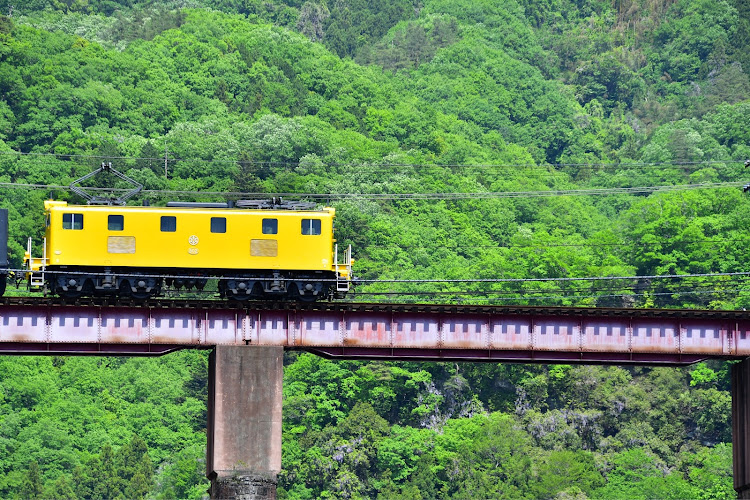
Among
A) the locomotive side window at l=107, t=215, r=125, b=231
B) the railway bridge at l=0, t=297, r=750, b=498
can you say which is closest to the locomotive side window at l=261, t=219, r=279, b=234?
the railway bridge at l=0, t=297, r=750, b=498

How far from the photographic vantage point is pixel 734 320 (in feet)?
283

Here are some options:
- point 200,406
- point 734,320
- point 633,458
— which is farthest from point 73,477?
point 734,320

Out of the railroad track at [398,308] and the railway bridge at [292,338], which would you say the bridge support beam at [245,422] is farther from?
the railroad track at [398,308]

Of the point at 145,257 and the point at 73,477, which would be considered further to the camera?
the point at 73,477

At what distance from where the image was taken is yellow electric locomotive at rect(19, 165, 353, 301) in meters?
88.1

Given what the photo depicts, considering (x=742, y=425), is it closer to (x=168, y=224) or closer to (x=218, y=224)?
(x=218, y=224)

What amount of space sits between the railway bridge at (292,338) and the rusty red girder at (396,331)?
5 centimetres

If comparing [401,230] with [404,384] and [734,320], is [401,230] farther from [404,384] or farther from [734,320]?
[734,320]

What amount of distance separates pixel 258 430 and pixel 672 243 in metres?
100

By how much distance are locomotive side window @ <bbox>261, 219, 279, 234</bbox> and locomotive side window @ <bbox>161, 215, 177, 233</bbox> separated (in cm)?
446

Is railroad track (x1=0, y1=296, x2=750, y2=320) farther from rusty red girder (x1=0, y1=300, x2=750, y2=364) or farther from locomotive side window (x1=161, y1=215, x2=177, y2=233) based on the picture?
locomotive side window (x1=161, y1=215, x2=177, y2=233)

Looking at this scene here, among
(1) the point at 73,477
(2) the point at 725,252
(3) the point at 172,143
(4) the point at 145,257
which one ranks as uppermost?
(3) the point at 172,143

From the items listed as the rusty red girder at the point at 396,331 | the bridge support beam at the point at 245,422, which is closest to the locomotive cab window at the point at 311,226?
the rusty red girder at the point at 396,331

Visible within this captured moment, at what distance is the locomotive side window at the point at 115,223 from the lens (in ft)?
290
